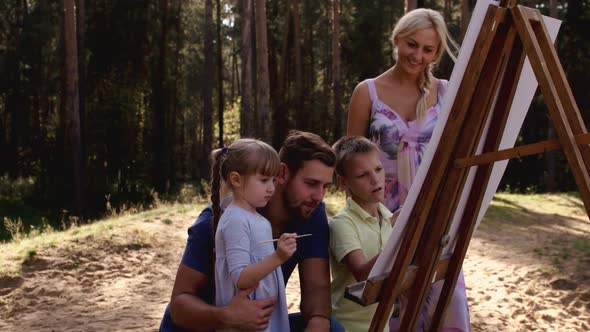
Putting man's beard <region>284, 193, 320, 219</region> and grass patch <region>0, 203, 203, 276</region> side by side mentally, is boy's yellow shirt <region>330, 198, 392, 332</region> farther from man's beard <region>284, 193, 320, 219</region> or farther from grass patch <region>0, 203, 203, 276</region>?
grass patch <region>0, 203, 203, 276</region>

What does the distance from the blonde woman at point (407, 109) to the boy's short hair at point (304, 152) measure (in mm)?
711

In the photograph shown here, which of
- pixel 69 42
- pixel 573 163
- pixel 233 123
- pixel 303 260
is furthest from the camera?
pixel 233 123

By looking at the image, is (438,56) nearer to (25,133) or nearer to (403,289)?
(403,289)

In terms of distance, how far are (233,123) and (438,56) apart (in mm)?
25147

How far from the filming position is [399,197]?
3.45 metres

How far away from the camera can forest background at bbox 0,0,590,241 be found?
18.7 meters

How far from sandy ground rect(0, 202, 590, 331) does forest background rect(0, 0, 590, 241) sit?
7823 millimetres

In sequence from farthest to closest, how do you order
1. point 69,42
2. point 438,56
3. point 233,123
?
point 233,123
point 69,42
point 438,56

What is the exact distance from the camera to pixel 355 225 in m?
2.97

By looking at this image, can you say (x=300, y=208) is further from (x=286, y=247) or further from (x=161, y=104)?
(x=161, y=104)

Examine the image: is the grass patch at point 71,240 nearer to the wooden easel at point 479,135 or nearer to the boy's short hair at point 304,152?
the boy's short hair at point 304,152

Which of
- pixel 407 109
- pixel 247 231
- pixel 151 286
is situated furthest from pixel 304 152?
pixel 151 286

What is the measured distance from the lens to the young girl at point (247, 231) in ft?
8.11

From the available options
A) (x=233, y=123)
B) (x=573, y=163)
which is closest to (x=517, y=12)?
(x=573, y=163)
